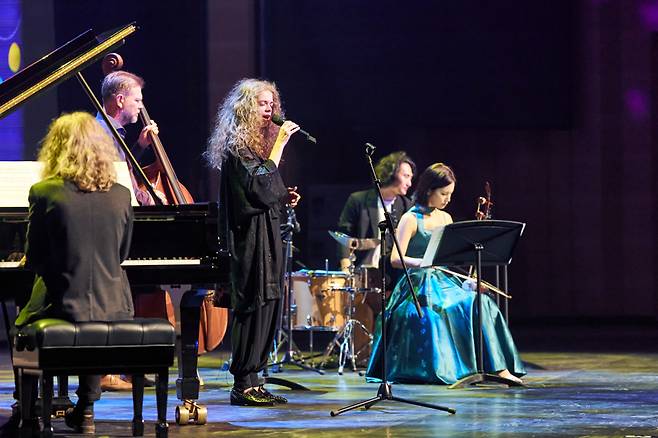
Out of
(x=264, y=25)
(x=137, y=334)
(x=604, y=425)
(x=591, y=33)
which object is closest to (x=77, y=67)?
(x=137, y=334)

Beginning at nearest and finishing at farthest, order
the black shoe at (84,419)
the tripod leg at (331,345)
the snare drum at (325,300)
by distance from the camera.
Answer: the black shoe at (84,419)
the snare drum at (325,300)
the tripod leg at (331,345)

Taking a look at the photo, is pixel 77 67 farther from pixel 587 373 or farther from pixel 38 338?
pixel 587 373

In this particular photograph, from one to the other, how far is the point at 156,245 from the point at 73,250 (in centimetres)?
58

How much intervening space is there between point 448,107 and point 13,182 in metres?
6.11

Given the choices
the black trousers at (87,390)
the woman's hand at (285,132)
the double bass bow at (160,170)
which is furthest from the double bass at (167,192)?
the black trousers at (87,390)

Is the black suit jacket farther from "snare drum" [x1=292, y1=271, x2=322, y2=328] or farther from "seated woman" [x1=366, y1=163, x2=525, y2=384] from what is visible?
"snare drum" [x1=292, y1=271, x2=322, y2=328]

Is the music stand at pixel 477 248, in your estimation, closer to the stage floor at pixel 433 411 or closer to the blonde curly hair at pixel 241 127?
the stage floor at pixel 433 411

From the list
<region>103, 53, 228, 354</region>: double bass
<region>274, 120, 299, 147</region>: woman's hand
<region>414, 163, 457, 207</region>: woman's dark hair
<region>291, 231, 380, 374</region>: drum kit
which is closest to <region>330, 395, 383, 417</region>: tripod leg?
<region>103, 53, 228, 354</region>: double bass

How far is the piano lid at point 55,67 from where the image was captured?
18.2 ft

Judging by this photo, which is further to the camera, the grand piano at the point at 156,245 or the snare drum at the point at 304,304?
the snare drum at the point at 304,304

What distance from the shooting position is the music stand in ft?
23.7

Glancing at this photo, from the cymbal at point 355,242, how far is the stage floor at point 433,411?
95cm

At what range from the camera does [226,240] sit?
6422 mm

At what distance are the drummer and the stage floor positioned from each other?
3.56 ft
